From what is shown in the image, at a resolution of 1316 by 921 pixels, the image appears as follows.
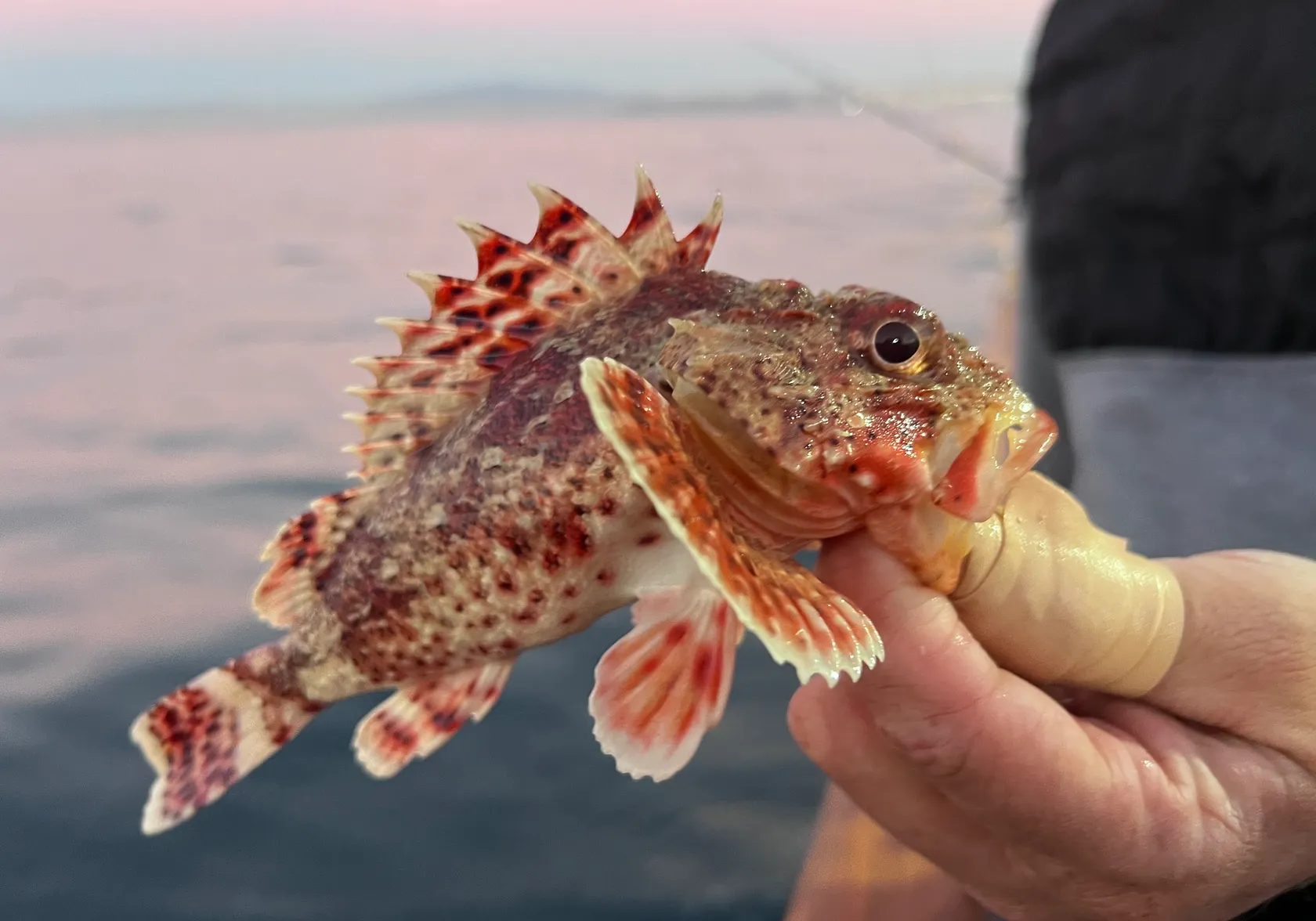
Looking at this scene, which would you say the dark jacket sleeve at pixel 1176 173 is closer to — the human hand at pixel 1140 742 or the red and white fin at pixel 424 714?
the human hand at pixel 1140 742

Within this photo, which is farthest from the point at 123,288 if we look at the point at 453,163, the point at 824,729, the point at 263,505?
the point at 824,729

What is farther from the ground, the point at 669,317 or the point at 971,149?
the point at 669,317

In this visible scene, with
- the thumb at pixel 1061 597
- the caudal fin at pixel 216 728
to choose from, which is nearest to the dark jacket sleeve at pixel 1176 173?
the thumb at pixel 1061 597

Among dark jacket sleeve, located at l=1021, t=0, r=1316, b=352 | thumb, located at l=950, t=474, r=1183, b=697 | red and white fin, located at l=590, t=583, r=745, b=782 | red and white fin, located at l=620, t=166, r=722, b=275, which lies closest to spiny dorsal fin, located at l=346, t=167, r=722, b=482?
red and white fin, located at l=620, t=166, r=722, b=275

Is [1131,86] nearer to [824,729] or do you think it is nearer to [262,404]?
[824,729]

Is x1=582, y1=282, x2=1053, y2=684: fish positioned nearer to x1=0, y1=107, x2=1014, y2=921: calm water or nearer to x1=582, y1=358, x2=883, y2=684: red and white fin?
x1=582, y1=358, x2=883, y2=684: red and white fin

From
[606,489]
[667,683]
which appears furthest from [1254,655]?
[606,489]
